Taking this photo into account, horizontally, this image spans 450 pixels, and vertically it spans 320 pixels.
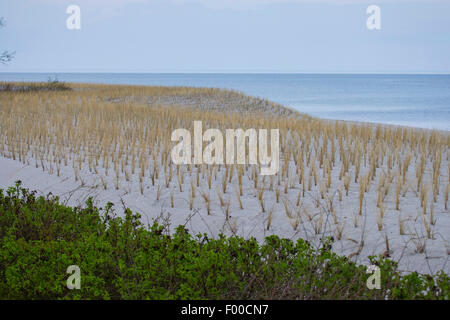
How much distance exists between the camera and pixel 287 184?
598cm

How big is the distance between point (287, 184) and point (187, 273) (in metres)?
3.23

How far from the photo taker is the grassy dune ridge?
4.76 meters

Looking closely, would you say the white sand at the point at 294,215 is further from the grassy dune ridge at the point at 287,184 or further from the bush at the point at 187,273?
the bush at the point at 187,273

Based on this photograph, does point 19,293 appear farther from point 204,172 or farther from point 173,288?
point 204,172

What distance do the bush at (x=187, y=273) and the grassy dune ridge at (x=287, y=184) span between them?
432 millimetres

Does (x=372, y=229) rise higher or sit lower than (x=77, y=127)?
lower

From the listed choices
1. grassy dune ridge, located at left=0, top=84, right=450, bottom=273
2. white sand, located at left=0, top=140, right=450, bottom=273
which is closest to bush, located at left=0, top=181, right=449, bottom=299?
grassy dune ridge, located at left=0, top=84, right=450, bottom=273

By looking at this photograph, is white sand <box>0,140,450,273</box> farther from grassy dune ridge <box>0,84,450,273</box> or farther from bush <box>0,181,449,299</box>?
bush <box>0,181,449,299</box>

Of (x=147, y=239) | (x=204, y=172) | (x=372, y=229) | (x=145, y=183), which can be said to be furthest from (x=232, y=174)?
(x=147, y=239)

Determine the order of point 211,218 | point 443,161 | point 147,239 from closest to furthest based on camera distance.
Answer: point 147,239 → point 211,218 → point 443,161

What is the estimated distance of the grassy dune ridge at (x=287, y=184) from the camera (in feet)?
15.6

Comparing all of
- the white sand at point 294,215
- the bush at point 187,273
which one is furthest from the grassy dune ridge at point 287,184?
the bush at point 187,273

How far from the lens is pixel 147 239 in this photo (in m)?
3.57
